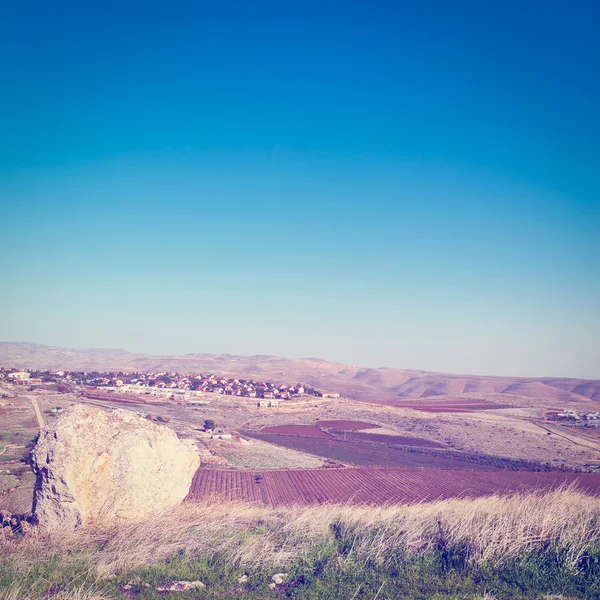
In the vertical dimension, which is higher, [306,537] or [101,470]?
[101,470]

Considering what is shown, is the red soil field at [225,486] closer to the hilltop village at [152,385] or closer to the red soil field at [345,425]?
the red soil field at [345,425]

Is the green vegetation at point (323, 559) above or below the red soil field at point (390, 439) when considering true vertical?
above

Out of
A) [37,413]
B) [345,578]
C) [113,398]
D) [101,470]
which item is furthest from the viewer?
[113,398]

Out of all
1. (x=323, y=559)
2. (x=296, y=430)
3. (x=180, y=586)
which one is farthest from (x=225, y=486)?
(x=296, y=430)

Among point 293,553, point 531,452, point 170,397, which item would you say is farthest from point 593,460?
point 170,397

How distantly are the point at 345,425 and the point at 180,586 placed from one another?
52.2 metres

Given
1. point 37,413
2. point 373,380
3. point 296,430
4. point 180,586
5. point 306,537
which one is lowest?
point 373,380

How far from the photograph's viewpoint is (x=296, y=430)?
5009 cm

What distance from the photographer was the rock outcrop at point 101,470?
10.7 metres

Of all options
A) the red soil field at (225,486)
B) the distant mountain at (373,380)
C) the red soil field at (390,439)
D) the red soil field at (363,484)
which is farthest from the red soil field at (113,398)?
the distant mountain at (373,380)

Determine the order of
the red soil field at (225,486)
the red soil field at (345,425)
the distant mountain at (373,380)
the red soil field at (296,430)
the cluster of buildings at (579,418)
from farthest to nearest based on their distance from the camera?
the distant mountain at (373,380) → the cluster of buildings at (579,418) → the red soil field at (345,425) → the red soil field at (296,430) → the red soil field at (225,486)

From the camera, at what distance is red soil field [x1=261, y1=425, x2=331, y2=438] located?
47.7 metres

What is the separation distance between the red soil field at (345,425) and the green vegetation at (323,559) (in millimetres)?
45333

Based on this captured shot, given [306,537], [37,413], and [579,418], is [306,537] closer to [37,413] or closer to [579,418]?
[37,413]
